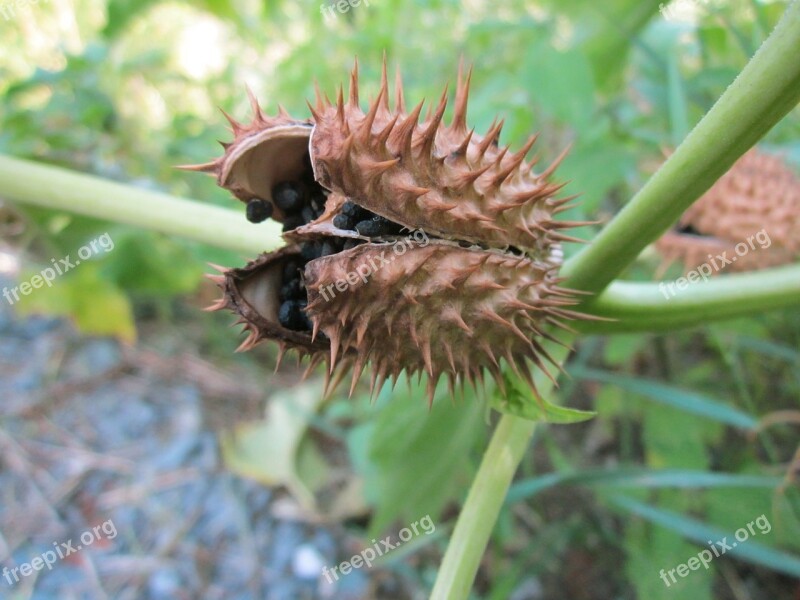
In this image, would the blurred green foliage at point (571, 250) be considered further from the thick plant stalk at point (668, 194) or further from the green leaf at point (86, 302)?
the thick plant stalk at point (668, 194)

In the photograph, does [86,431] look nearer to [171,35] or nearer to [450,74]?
[450,74]

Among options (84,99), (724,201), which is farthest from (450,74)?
(724,201)

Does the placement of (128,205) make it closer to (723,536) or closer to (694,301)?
(694,301)

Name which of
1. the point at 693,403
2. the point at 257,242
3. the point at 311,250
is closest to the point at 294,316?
the point at 311,250

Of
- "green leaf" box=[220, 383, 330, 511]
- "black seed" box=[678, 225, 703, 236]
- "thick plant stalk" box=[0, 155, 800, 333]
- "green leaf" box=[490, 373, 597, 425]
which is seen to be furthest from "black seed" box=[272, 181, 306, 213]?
"green leaf" box=[220, 383, 330, 511]

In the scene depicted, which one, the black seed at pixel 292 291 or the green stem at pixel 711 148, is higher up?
the green stem at pixel 711 148

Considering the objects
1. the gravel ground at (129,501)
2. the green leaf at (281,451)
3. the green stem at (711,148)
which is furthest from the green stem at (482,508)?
the green leaf at (281,451)
